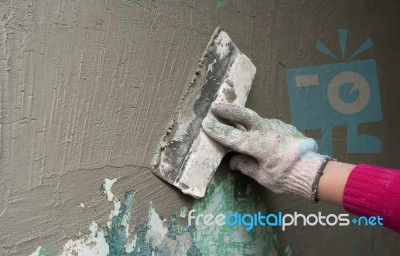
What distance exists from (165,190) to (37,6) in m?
0.57

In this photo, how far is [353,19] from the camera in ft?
6.04

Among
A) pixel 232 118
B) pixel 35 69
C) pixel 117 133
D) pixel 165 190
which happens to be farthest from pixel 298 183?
pixel 35 69

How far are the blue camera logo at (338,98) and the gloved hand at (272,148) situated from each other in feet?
1.36

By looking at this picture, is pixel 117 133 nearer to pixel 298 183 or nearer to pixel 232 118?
pixel 232 118

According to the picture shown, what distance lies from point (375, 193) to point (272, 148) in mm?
293

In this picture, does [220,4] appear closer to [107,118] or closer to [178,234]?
[107,118]

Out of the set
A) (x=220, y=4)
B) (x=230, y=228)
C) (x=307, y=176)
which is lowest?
(x=230, y=228)

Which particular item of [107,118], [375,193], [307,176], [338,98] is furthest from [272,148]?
[338,98]

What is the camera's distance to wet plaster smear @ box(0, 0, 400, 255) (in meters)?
0.90

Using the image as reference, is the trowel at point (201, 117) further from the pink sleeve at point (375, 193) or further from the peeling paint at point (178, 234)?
the pink sleeve at point (375, 193)

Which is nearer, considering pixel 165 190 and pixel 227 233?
pixel 165 190

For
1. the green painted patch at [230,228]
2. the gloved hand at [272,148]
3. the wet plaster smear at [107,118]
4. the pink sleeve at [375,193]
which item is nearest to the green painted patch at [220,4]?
the wet plaster smear at [107,118]

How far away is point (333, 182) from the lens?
1132 millimetres

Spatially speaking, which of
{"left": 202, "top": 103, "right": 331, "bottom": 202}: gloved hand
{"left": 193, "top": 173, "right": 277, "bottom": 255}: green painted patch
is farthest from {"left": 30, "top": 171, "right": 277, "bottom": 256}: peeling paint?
{"left": 202, "top": 103, "right": 331, "bottom": 202}: gloved hand
